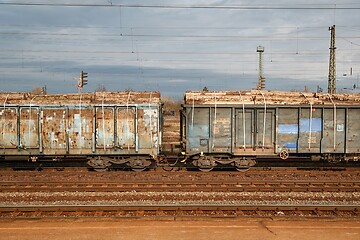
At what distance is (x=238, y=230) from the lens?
342 inches

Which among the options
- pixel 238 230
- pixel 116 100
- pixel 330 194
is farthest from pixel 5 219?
pixel 330 194

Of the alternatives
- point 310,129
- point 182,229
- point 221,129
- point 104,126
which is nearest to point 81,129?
point 104,126

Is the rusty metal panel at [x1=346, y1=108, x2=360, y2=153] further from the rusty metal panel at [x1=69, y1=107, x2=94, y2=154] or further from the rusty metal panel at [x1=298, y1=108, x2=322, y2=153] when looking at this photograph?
the rusty metal panel at [x1=69, y1=107, x2=94, y2=154]

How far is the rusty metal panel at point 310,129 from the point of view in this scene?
633 inches

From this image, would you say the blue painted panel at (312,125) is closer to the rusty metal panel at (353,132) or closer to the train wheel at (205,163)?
the rusty metal panel at (353,132)

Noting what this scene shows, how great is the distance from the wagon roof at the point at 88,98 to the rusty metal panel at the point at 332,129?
312 inches

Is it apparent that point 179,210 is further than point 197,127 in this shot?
No

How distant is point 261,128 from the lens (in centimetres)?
1605

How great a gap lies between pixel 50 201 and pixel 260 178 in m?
8.52

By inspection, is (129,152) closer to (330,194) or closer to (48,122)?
(48,122)

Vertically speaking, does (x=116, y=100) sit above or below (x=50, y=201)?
above

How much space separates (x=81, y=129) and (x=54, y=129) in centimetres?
127

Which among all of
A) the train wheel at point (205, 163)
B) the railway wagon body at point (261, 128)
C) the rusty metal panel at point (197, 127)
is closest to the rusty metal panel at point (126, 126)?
the railway wagon body at point (261, 128)

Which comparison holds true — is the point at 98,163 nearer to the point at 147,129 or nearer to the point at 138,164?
A: the point at 138,164
